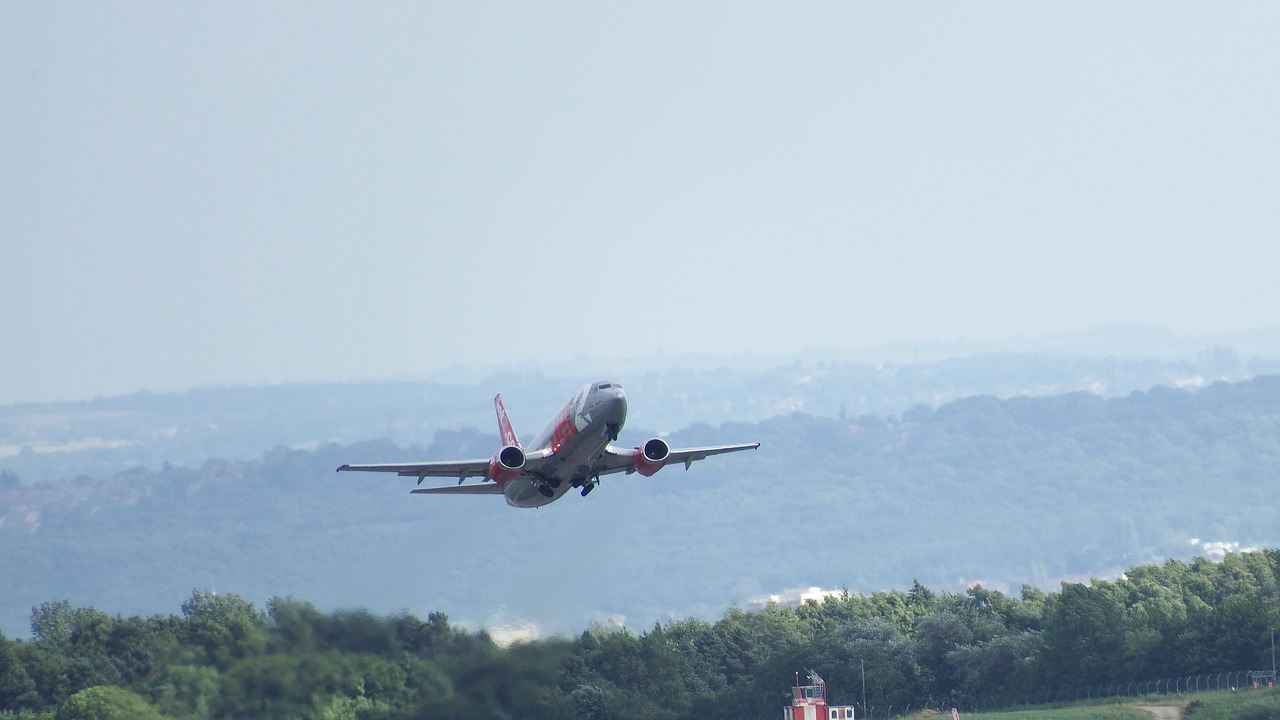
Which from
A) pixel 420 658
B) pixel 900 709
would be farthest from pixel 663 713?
pixel 420 658

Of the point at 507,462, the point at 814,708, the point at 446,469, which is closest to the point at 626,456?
the point at 507,462

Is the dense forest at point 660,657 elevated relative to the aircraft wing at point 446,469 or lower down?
lower down

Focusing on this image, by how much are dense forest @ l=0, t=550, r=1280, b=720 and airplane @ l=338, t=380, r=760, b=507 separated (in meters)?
10.3

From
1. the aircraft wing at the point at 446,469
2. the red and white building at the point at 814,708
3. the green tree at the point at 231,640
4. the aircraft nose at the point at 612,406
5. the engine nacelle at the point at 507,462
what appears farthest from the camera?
the red and white building at the point at 814,708

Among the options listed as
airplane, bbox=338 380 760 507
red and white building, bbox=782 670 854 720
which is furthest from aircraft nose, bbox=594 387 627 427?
red and white building, bbox=782 670 854 720

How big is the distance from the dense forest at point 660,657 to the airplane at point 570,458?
33.6 feet

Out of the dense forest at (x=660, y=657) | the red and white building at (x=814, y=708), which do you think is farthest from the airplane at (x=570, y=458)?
the red and white building at (x=814, y=708)

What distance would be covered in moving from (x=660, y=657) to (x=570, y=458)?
143ft

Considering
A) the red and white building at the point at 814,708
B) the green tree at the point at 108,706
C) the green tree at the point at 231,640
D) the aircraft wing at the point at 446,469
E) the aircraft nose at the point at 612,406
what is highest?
the aircraft nose at the point at 612,406

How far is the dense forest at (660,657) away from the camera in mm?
79125

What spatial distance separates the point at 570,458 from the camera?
240ft

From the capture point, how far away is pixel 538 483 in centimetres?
7525

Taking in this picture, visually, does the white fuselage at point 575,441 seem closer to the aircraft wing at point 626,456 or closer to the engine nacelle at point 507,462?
the aircraft wing at point 626,456

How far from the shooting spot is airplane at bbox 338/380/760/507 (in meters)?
70.1
